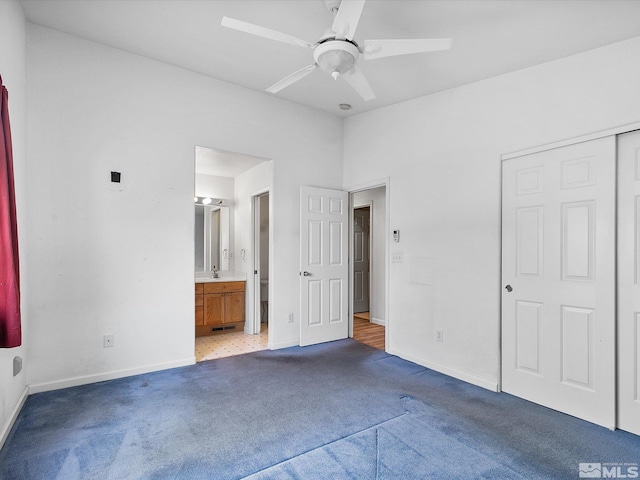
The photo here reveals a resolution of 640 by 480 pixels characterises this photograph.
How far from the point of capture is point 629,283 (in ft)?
8.01

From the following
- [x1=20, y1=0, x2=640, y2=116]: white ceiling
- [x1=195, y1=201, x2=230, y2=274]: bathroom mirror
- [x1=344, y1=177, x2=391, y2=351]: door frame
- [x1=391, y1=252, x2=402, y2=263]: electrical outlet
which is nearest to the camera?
[x1=20, y1=0, x2=640, y2=116]: white ceiling

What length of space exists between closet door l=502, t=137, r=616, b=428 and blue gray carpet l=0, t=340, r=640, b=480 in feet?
0.84

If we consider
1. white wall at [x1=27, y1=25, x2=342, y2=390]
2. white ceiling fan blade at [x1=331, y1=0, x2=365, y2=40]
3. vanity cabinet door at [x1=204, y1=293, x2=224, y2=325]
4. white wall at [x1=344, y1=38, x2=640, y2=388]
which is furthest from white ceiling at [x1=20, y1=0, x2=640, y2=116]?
vanity cabinet door at [x1=204, y1=293, x2=224, y2=325]

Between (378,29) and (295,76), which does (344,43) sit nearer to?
(295,76)

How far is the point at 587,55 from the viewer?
266cm

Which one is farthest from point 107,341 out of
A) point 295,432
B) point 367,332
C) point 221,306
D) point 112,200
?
point 367,332

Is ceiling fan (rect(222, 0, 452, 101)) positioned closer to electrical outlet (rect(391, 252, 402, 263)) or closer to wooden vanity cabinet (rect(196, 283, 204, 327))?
electrical outlet (rect(391, 252, 402, 263))

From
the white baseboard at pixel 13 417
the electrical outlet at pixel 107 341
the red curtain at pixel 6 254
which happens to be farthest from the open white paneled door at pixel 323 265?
the red curtain at pixel 6 254

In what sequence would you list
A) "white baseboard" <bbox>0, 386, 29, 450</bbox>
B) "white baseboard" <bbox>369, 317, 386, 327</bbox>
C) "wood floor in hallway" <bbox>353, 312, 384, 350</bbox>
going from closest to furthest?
1. "white baseboard" <bbox>0, 386, 29, 450</bbox>
2. "wood floor in hallway" <bbox>353, 312, 384, 350</bbox>
3. "white baseboard" <bbox>369, 317, 386, 327</bbox>

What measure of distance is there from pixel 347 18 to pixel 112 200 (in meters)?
2.55

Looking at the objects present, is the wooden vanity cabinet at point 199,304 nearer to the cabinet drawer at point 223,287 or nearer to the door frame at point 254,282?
the cabinet drawer at point 223,287

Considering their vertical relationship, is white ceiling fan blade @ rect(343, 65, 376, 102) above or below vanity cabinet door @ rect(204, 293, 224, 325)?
above

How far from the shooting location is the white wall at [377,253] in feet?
19.0

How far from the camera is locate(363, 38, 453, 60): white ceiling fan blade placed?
6.54 feet
